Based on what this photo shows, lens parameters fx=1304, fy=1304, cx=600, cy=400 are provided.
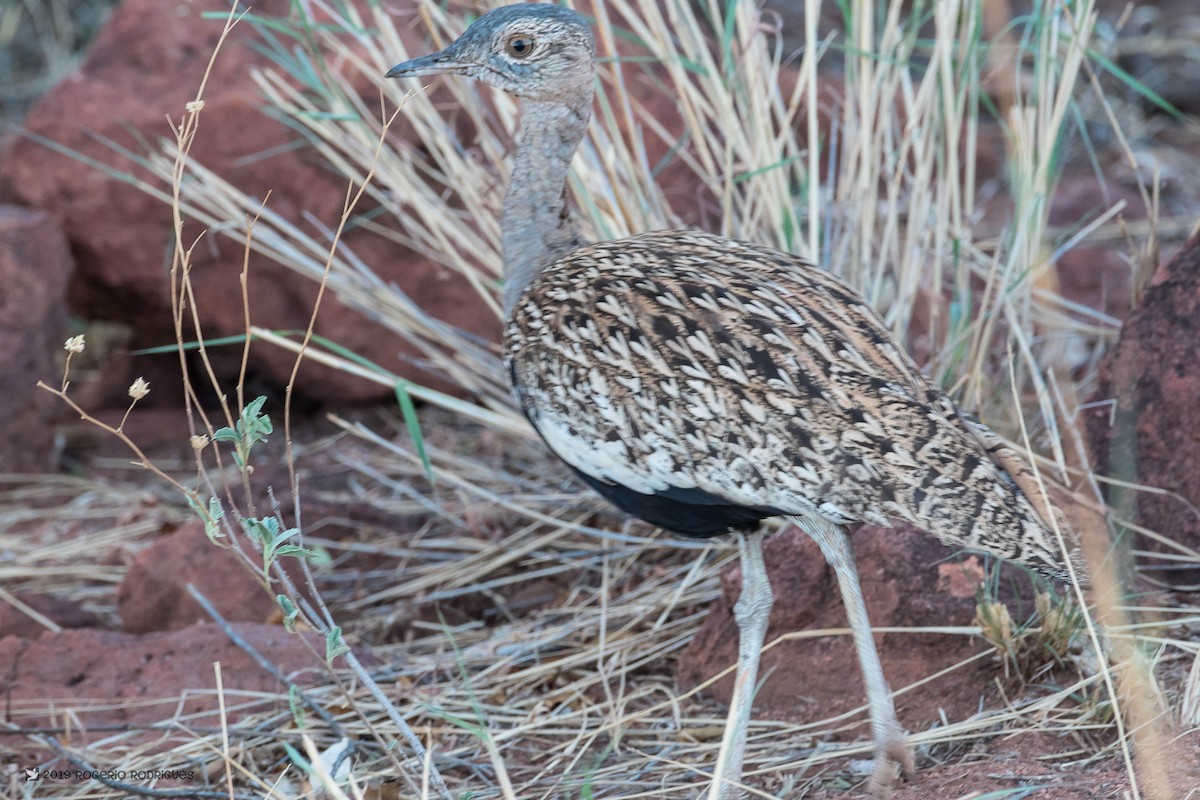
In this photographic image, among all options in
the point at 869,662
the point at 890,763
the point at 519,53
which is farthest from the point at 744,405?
the point at 519,53

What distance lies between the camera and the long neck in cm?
325

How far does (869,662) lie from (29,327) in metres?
3.32

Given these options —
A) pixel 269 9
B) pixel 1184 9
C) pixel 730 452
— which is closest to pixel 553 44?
pixel 730 452

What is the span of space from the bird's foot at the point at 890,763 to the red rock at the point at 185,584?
1830mm

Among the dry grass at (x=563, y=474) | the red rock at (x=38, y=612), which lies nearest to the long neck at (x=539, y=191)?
the dry grass at (x=563, y=474)

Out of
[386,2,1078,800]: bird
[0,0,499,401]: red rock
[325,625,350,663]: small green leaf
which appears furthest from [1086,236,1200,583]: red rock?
Answer: [0,0,499,401]: red rock

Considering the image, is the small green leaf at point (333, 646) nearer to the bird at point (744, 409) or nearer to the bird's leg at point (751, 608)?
the bird at point (744, 409)

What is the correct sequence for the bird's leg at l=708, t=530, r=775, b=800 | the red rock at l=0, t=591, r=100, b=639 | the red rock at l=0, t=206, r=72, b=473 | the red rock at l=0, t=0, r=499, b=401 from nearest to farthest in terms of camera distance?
1. the bird's leg at l=708, t=530, r=775, b=800
2. the red rock at l=0, t=591, r=100, b=639
3. the red rock at l=0, t=206, r=72, b=473
4. the red rock at l=0, t=0, r=499, b=401

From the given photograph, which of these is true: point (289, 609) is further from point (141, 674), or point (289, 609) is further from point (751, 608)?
point (141, 674)

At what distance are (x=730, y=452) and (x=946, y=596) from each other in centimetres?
80

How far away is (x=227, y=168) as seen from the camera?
194 inches

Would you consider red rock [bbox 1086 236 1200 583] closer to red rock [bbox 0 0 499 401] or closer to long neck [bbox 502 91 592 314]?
long neck [bbox 502 91 592 314]

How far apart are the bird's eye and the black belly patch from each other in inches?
41.0

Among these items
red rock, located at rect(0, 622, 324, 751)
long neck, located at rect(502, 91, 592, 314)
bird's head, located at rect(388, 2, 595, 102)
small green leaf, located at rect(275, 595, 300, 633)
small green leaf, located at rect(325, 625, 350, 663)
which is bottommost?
red rock, located at rect(0, 622, 324, 751)
